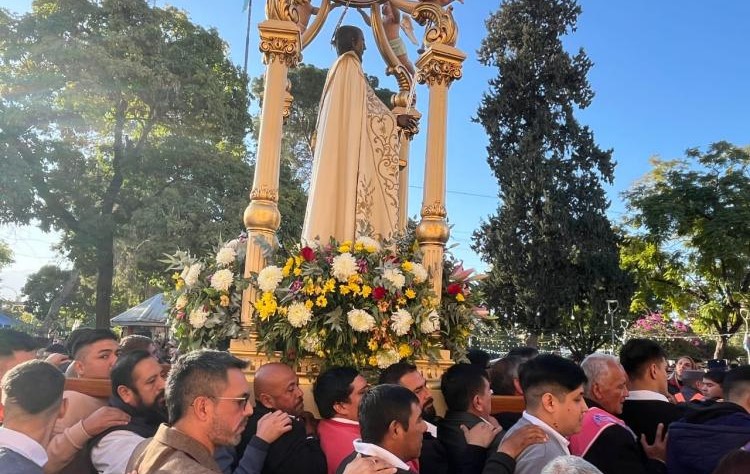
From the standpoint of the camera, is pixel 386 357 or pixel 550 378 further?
pixel 386 357

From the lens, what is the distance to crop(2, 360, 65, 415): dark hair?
2.88m

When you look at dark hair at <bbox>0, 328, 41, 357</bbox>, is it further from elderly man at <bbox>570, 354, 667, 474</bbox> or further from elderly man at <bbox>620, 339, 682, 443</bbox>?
elderly man at <bbox>620, 339, 682, 443</bbox>

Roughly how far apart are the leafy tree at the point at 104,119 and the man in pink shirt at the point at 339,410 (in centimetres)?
1793

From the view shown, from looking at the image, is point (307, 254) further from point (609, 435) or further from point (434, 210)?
point (609, 435)

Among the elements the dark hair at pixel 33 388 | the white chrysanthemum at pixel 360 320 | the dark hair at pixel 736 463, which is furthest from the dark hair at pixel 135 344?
the dark hair at pixel 736 463

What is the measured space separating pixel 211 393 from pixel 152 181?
2153 centimetres

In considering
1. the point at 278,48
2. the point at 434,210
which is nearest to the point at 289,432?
the point at 434,210

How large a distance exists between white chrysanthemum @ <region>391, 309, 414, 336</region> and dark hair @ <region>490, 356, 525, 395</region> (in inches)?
46.3

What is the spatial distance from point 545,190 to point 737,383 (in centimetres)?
2485

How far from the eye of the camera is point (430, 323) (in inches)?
A: 200

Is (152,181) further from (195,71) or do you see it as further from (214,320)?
(214,320)

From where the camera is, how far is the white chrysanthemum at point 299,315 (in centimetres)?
472

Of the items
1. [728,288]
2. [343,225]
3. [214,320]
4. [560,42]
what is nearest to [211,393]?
[214,320]

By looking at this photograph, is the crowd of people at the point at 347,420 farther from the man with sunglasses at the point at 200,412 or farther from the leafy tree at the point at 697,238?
the leafy tree at the point at 697,238
